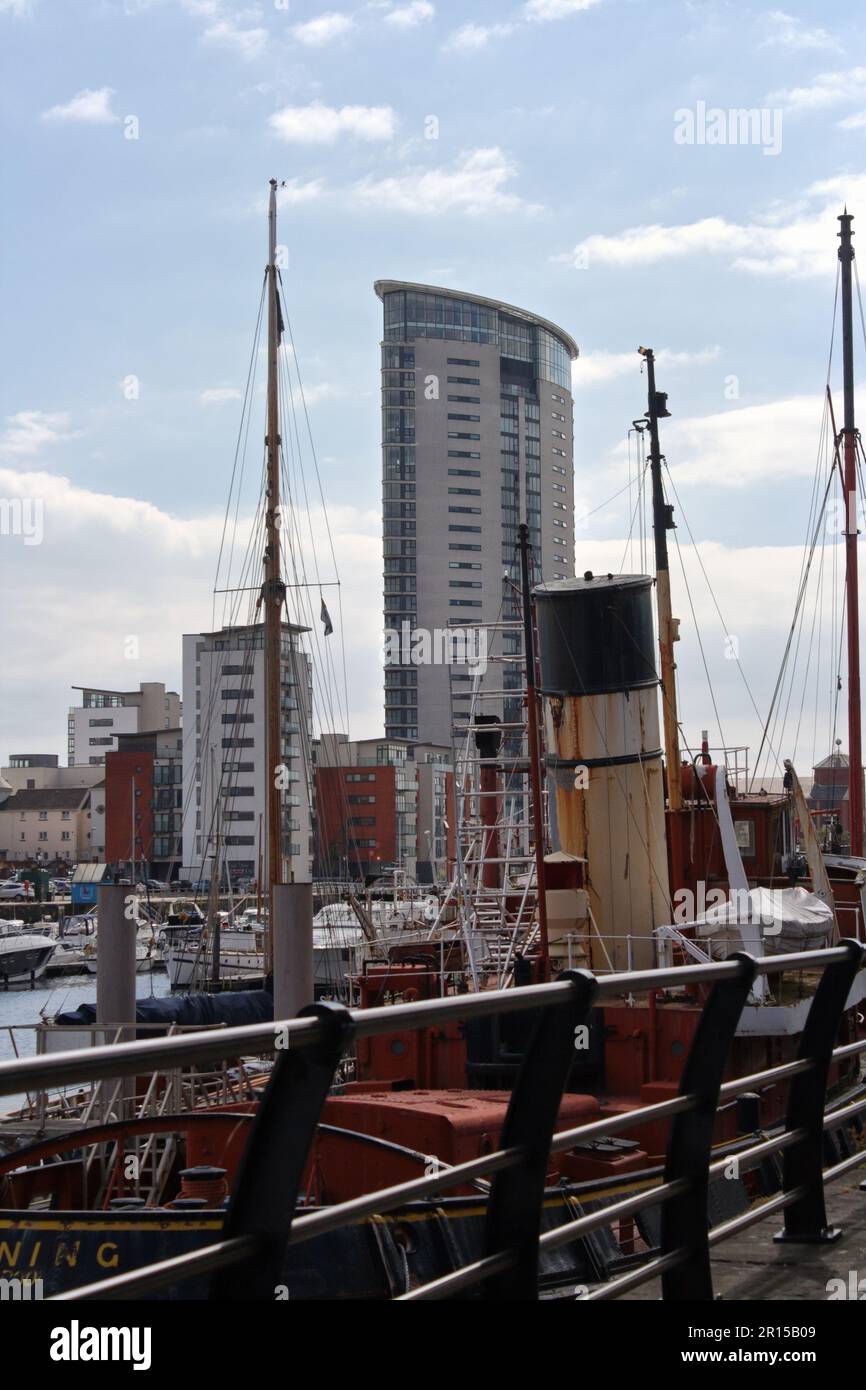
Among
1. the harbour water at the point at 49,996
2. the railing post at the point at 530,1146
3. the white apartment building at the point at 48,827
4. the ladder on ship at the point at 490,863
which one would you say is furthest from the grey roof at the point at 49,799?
the railing post at the point at 530,1146

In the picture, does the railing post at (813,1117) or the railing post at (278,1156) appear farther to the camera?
the railing post at (813,1117)

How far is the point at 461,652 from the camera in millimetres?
168375

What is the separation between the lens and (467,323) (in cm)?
17612

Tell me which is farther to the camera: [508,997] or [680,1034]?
[680,1034]

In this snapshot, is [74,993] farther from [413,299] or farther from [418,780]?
[413,299]

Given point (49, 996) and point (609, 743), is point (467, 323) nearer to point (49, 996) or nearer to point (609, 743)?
point (49, 996)

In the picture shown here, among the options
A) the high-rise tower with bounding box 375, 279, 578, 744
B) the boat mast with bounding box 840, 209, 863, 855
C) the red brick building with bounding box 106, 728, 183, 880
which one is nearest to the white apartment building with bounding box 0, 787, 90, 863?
the red brick building with bounding box 106, 728, 183, 880

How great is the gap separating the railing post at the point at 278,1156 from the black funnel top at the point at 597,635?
18.1 m

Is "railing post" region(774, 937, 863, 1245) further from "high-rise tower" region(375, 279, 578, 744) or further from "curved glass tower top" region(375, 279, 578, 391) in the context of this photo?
"curved glass tower top" region(375, 279, 578, 391)

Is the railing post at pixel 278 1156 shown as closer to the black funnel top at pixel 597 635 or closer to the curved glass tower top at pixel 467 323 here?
the black funnel top at pixel 597 635

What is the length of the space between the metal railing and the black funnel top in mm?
15048

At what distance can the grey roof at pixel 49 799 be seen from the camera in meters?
152
